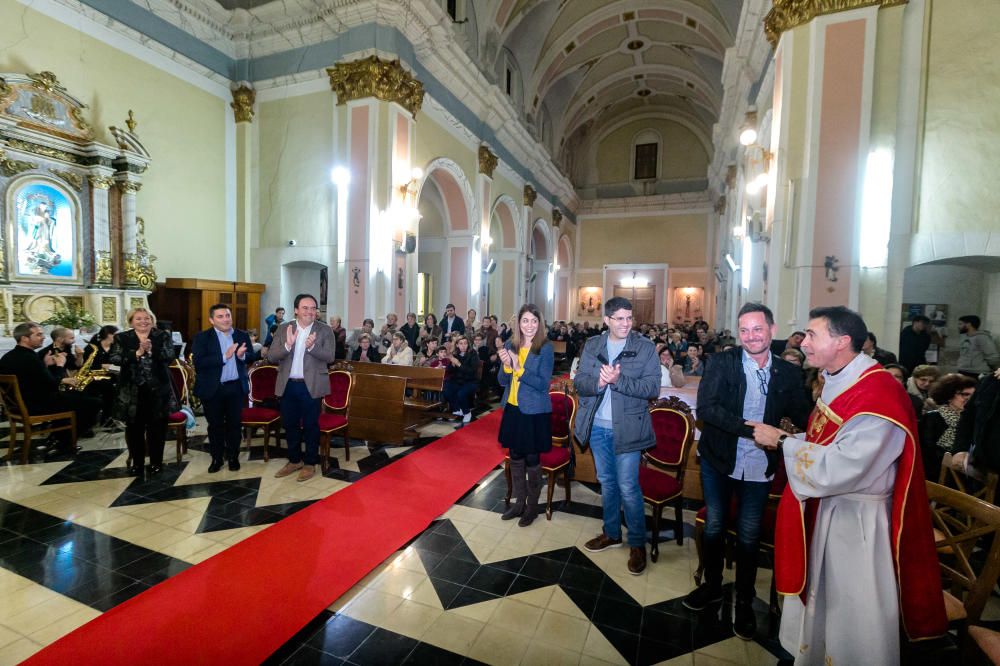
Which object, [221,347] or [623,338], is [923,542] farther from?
[221,347]

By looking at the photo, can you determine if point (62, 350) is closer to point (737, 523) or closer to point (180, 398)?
point (180, 398)

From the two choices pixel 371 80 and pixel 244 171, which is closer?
pixel 371 80

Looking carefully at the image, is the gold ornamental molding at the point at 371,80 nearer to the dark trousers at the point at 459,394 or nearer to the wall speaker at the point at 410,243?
the wall speaker at the point at 410,243


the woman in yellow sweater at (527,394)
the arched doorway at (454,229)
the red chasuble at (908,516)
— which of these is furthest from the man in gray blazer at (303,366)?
the arched doorway at (454,229)

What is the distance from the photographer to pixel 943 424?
3197mm

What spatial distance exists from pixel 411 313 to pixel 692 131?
1794 cm

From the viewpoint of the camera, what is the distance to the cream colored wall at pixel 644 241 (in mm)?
21266

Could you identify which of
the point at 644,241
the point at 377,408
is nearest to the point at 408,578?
the point at 377,408

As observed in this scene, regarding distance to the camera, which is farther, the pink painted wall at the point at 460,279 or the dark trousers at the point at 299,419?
the pink painted wall at the point at 460,279

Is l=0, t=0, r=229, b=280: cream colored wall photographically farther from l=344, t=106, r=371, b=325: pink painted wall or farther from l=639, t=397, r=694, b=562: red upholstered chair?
l=639, t=397, r=694, b=562: red upholstered chair

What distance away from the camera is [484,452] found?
529 cm

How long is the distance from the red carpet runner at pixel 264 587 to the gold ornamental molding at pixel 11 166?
7320 millimetres

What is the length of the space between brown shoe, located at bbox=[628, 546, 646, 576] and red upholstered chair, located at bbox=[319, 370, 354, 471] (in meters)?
2.97

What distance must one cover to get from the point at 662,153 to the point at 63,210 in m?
21.5
